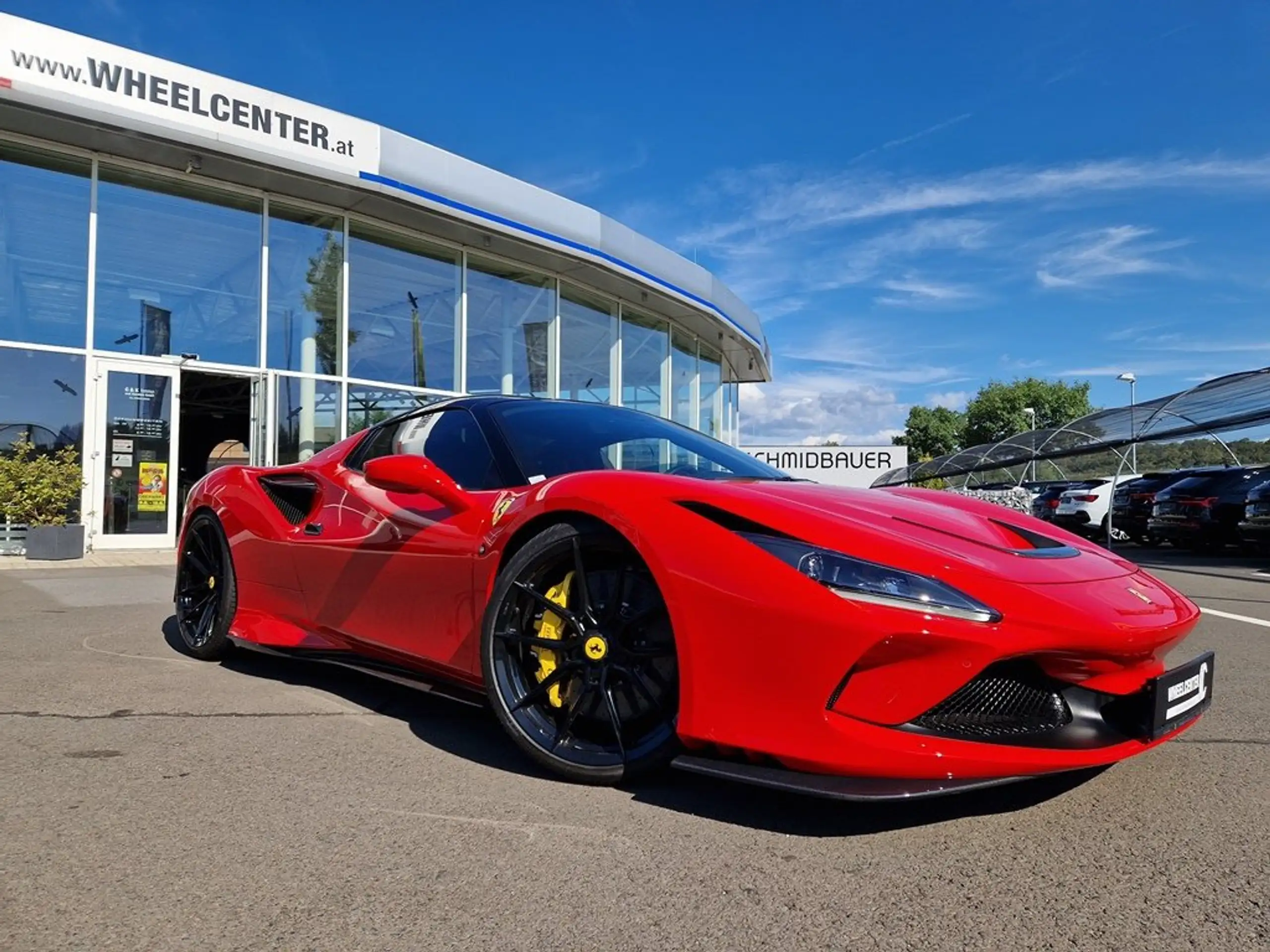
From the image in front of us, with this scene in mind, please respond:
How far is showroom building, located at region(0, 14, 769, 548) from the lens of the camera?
10.5 m

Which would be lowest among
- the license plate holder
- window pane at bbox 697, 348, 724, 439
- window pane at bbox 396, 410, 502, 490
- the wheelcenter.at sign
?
the license plate holder

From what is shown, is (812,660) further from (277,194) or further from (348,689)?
(277,194)

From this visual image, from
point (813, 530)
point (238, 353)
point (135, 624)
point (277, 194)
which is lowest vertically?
point (135, 624)

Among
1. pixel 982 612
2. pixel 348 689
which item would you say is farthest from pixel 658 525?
pixel 348 689

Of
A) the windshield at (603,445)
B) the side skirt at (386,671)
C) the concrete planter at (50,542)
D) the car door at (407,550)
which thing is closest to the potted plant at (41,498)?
the concrete planter at (50,542)

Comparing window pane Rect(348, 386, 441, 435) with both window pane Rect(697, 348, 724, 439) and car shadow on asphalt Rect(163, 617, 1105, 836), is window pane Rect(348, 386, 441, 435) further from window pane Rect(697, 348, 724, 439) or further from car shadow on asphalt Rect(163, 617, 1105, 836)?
car shadow on asphalt Rect(163, 617, 1105, 836)

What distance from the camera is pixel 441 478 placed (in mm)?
3064

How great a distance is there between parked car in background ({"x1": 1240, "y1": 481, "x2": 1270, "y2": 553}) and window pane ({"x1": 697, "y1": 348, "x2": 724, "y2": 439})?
35.8ft

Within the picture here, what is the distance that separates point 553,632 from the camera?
2.68 m

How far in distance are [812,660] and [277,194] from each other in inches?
484

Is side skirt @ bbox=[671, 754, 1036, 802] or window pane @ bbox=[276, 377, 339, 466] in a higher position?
window pane @ bbox=[276, 377, 339, 466]

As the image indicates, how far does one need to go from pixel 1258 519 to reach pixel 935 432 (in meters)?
80.3

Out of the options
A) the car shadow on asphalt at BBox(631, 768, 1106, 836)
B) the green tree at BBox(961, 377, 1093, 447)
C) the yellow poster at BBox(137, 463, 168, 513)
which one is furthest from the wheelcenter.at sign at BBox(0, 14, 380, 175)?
the green tree at BBox(961, 377, 1093, 447)

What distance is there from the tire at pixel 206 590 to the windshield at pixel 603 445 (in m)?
1.81
